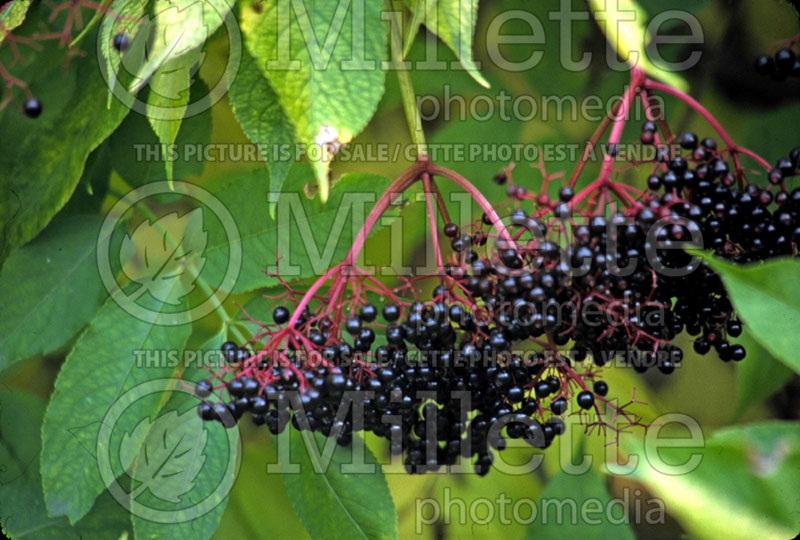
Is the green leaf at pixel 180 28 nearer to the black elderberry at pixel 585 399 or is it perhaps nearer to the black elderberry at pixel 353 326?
the black elderberry at pixel 353 326

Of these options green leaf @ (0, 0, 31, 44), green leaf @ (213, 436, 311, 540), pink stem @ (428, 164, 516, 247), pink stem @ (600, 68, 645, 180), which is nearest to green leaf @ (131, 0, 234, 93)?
green leaf @ (0, 0, 31, 44)

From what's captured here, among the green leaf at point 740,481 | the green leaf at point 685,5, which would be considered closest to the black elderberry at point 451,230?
the green leaf at point 740,481

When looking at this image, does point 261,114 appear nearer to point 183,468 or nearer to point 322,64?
point 322,64

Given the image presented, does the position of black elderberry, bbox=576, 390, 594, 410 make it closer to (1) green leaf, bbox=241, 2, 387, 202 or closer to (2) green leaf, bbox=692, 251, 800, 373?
(2) green leaf, bbox=692, 251, 800, 373

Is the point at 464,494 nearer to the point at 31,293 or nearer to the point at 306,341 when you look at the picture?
the point at 306,341

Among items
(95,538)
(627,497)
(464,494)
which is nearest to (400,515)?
(464,494)

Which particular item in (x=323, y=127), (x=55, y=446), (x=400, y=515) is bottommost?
(x=400, y=515)

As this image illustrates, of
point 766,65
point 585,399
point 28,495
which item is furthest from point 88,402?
point 766,65
